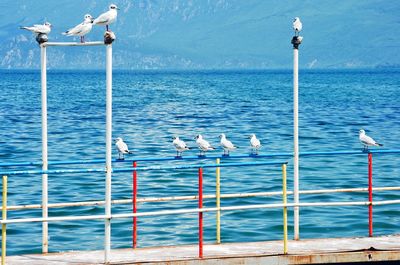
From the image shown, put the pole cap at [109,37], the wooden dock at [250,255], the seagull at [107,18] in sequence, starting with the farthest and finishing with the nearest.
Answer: the seagull at [107,18] → the wooden dock at [250,255] → the pole cap at [109,37]

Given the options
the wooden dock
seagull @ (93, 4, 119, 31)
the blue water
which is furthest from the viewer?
the blue water

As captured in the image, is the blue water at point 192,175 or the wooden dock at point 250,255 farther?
the blue water at point 192,175

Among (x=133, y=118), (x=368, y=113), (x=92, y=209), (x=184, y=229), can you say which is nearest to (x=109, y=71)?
(x=184, y=229)

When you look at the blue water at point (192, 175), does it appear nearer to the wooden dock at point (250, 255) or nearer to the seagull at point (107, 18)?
the wooden dock at point (250, 255)

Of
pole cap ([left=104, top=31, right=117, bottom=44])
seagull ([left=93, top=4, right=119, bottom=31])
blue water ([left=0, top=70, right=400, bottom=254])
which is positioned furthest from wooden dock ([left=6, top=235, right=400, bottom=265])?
blue water ([left=0, top=70, right=400, bottom=254])

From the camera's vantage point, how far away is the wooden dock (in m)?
15.4

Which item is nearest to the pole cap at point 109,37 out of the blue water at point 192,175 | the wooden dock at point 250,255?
the wooden dock at point 250,255

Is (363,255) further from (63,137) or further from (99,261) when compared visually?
(63,137)

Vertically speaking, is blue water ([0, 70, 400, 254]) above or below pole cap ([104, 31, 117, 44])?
below

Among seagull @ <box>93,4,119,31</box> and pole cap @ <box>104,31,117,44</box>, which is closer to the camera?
pole cap @ <box>104,31,117,44</box>

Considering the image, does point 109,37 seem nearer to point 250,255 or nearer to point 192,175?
point 250,255

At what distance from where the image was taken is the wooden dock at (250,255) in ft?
50.4

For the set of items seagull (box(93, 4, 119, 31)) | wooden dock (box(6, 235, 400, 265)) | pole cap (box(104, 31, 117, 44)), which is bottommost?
wooden dock (box(6, 235, 400, 265))

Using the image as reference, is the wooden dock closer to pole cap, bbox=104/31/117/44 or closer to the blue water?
pole cap, bbox=104/31/117/44
